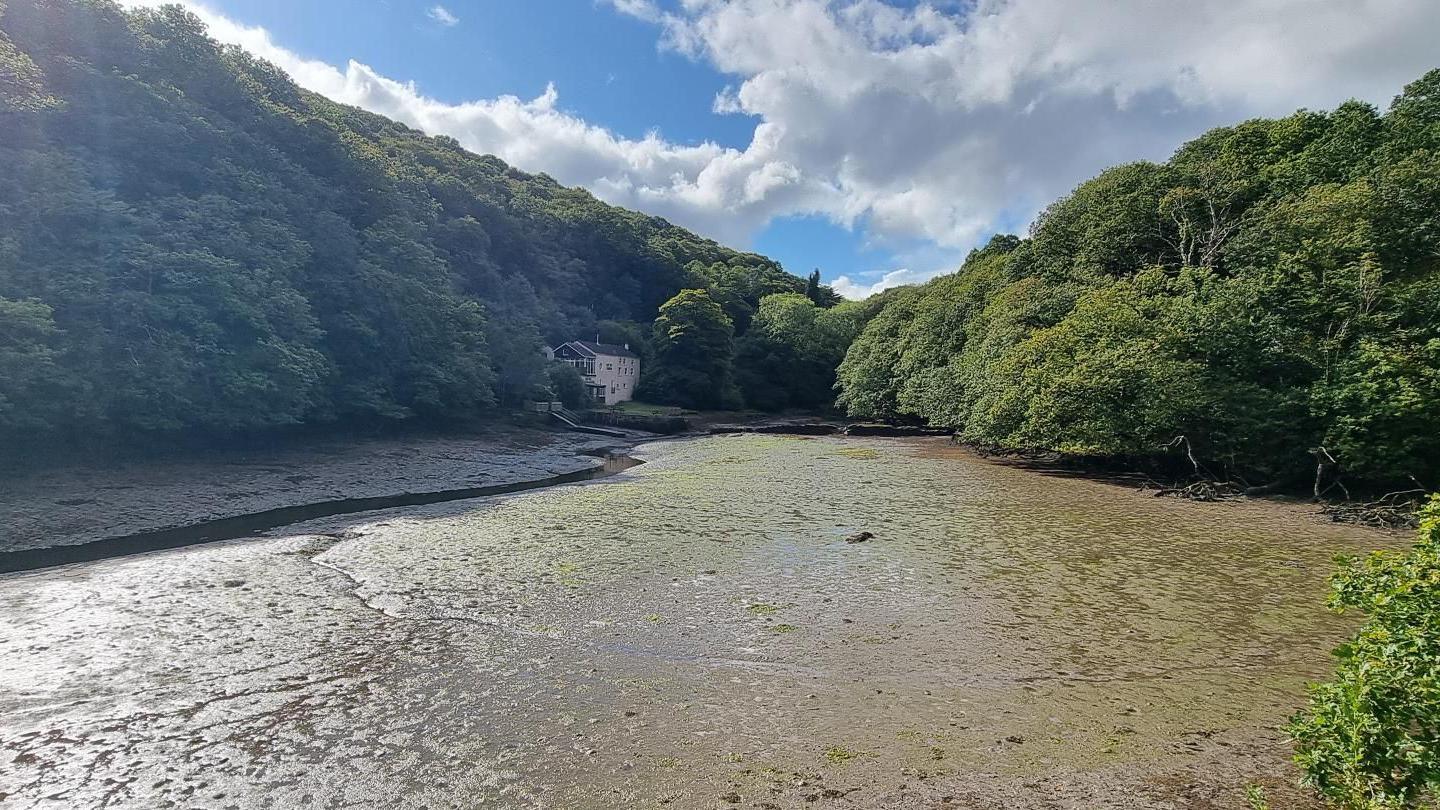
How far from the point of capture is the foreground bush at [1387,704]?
3.29 metres

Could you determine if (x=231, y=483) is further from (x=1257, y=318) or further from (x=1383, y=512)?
(x=1257, y=318)

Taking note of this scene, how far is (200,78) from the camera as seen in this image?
1167 inches

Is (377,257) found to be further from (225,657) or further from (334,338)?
(225,657)

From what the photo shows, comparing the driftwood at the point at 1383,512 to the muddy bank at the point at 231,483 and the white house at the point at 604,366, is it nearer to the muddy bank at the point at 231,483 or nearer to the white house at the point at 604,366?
the muddy bank at the point at 231,483

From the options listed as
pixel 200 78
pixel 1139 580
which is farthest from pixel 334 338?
pixel 1139 580

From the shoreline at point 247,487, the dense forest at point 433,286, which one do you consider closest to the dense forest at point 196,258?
the dense forest at point 433,286

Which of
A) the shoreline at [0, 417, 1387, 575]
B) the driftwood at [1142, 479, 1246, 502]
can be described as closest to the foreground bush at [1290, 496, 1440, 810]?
the shoreline at [0, 417, 1387, 575]

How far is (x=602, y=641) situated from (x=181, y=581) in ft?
24.2

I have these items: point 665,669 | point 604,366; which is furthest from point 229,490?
point 604,366

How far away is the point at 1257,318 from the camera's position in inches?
815

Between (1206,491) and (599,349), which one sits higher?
(599,349)

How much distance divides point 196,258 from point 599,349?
44.0 metres

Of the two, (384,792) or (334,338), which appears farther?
(334,338)

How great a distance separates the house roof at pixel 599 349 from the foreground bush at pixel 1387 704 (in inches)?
2418
